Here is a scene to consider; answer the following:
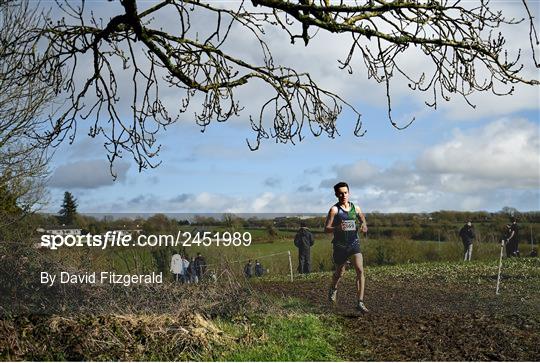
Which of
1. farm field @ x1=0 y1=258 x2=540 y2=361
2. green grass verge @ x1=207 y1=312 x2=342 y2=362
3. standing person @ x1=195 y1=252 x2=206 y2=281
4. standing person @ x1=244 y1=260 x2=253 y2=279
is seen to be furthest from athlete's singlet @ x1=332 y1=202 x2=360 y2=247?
standing person @ x1=195 y1=252 x2=206 y2=281

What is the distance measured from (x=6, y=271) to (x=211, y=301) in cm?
327

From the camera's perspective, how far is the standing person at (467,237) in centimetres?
1120

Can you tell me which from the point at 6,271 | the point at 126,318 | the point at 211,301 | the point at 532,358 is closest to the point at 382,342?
the point at 532,358

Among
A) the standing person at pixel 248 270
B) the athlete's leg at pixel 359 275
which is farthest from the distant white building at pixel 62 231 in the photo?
the athlete's leg at pixel 359 275

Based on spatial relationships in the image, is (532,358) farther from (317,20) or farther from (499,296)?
(317,20)

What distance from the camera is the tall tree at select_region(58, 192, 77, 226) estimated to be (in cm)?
1070

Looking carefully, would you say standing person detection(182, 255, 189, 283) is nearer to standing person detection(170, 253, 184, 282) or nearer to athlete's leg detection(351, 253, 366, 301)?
standing person detection(170, 253, 184, 282)

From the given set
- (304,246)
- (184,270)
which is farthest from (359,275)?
(184,270)

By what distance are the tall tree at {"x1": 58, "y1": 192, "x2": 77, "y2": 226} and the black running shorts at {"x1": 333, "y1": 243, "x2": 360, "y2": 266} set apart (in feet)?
12.9

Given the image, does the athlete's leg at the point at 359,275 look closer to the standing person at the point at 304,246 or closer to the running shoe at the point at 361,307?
the running shoe at the point at 361,307

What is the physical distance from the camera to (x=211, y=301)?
31.4 feet

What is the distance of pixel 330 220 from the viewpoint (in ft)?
31.6

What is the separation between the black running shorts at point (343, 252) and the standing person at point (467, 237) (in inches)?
90.5

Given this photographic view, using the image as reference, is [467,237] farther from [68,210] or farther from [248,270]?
[68,210]
